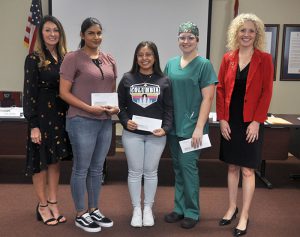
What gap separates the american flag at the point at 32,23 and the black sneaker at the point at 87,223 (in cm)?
255

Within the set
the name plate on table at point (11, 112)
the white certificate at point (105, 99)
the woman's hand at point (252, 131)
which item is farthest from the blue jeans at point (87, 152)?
the name plate on table at point (11, 112)

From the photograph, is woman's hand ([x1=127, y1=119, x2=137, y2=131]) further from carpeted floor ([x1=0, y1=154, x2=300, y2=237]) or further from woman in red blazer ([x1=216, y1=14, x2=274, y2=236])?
carpeted floor ([x1=0, y1=154, x2=300, y2=237])

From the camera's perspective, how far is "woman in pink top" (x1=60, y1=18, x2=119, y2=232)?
235 cm

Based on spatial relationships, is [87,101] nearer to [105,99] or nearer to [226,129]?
[105,99]

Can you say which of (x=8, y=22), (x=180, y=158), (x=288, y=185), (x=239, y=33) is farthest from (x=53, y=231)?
(x=8, y=22)

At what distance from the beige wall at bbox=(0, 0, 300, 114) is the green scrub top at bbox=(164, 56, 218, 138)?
241 cm

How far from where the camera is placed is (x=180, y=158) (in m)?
2.65

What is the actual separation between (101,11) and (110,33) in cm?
30

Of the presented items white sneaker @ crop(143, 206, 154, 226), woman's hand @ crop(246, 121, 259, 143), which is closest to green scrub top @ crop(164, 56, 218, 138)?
woman's hand @ crop(246, 121, 259, 143)

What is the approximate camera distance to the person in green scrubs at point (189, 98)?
8.14 feet

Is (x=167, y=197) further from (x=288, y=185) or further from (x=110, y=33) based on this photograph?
(x=110, y=33)

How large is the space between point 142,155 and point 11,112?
180 cm

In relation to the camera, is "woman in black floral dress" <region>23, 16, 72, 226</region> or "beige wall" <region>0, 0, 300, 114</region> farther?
"beige wall" <region>0, 0, 300, 114</region>

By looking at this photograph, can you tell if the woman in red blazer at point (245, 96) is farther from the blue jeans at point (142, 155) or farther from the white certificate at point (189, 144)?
the blue jeans at point (142, 155)
